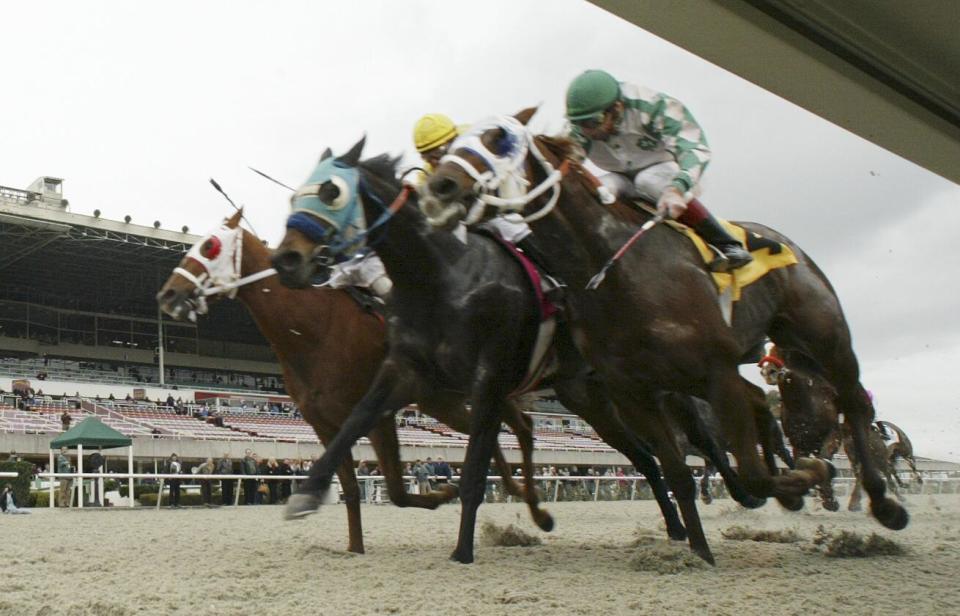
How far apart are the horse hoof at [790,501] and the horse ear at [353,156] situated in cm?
304

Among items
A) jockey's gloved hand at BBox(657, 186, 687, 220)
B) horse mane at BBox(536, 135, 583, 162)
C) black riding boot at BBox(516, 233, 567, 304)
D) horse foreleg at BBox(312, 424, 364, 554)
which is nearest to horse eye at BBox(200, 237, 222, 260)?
horse foreleg at BBox(312, 424, 364, 554)

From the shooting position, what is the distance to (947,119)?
4043 mm

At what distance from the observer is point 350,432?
4.79m

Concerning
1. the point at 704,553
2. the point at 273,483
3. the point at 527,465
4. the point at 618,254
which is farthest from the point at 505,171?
the point at 273,483

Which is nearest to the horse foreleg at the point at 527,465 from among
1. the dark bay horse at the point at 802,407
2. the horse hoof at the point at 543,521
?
the horse hoof at the point at 543,521

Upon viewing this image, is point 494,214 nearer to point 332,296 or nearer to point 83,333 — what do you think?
point 332,296

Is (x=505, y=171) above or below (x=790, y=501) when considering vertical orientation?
above

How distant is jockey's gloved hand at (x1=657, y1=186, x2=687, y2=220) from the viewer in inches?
186

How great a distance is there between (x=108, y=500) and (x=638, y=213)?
1577 centimetres

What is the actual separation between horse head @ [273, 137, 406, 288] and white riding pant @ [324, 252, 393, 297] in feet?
2.69

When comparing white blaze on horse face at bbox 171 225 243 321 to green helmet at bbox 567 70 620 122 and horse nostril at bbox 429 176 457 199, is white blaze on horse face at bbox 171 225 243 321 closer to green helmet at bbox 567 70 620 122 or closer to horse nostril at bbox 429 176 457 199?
horse nostril at bbox 429 176 457 199

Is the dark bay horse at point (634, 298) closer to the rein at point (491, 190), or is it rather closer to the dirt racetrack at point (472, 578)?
the rein at point (491, 190)

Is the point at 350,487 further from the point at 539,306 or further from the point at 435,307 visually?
the point at 539,306

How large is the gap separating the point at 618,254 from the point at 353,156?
1768mm
